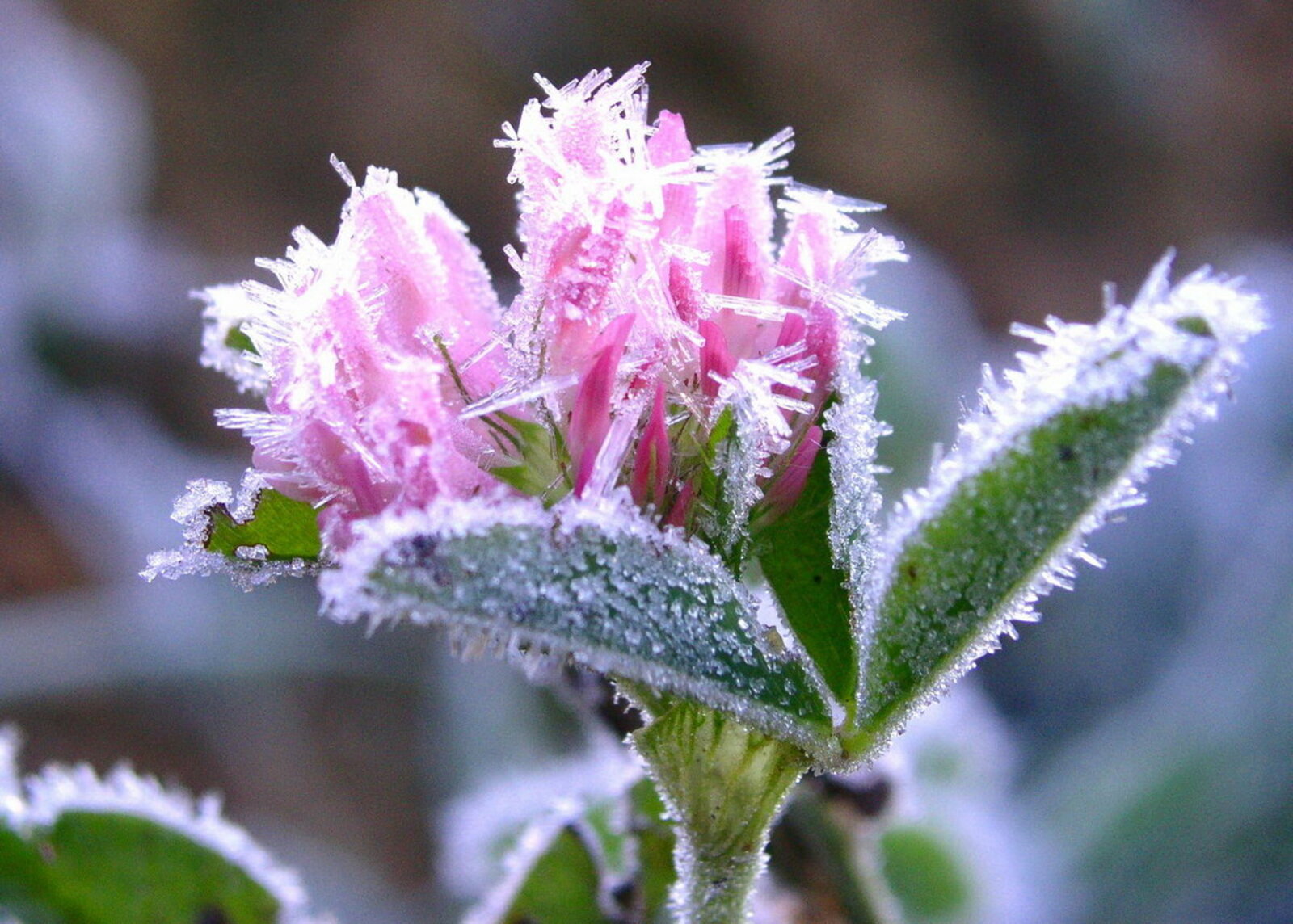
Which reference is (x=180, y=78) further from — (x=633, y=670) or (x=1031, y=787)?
(x=633, y=670)

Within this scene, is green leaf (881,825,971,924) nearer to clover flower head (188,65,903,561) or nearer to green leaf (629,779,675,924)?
green leaf (629,779,675,924)

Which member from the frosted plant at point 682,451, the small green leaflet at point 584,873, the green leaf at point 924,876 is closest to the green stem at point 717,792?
the frosted plant at point 682,451

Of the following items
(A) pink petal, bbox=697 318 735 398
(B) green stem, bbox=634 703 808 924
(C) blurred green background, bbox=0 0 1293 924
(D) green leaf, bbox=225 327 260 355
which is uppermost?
(C) blurred green background, bbox=0 0 1293 924

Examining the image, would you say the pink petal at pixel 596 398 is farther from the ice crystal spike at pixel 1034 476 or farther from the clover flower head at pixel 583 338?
the ice crystal spike at pixel 1034 476

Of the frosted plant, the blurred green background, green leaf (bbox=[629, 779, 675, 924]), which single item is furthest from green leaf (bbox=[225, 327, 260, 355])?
the blurred green background

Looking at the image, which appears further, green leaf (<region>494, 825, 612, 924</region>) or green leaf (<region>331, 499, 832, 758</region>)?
green leaf (<region>494, 825, 612, 924</region>)

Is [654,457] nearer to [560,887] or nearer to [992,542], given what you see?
[992,542]

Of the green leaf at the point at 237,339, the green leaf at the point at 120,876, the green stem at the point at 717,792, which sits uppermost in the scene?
the green leaf at the point at 237,339
